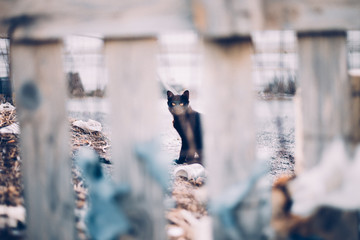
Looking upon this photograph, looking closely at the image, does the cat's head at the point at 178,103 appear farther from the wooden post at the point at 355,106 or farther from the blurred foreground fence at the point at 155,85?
the wooden post at the point at 355,106

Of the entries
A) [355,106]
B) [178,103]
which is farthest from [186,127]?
[355,106]

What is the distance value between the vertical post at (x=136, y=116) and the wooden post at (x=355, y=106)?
23.7 inches

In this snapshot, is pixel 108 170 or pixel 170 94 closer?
pixel 108 170

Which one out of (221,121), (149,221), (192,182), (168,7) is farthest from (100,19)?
(192,182)

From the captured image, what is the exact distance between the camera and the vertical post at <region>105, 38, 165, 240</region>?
1.15 m

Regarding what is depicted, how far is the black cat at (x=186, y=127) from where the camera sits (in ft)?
14.2

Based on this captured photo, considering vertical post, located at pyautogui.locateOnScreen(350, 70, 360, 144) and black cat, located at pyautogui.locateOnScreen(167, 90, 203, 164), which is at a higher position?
vertical post, located at pyautogui.locateOnScreen(350, 70, 360, 144)

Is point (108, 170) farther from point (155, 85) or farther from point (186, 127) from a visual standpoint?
point (186, 127)

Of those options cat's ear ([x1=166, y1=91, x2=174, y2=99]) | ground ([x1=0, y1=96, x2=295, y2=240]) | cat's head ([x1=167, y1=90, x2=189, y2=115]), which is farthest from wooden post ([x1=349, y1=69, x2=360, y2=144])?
cat's ear ([x1=166, y1=91, x2=174, y2=99])

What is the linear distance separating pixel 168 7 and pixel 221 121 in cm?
38

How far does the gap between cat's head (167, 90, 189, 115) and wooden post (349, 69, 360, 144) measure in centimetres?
380

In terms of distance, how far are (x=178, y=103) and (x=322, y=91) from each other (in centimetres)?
396

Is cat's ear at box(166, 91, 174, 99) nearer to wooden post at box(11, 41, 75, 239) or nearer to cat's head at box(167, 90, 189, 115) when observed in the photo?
cat's head at box(167, 90, 189, 115)

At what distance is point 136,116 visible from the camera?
1.16 meters
